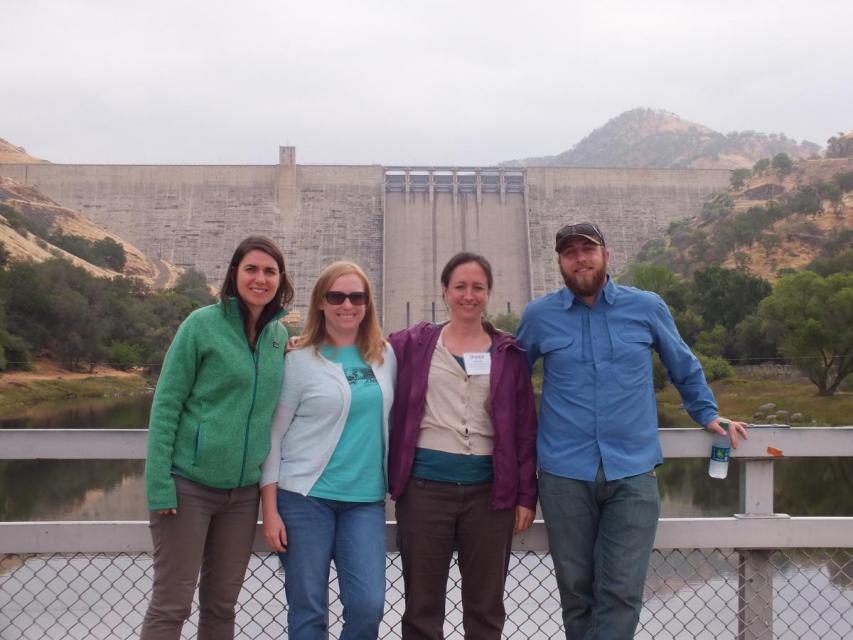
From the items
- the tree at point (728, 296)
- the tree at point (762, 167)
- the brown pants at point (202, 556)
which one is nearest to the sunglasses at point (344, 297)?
the brown pants at point (202, 556)

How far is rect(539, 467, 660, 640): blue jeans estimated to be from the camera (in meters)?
2.94

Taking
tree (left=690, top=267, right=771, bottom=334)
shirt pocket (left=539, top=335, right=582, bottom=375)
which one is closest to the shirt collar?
shirt pocket (left=539, top=335, right=582, bottom=375)

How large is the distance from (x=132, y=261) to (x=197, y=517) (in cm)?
5027

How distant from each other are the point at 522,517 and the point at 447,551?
0.94 feet

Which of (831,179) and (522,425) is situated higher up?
(831,179)

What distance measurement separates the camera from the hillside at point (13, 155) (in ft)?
209

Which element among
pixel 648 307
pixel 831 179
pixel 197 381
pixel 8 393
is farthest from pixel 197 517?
pixel 831 179

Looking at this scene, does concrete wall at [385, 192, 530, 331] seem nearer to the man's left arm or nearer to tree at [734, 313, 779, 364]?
tree at [734, 313, 779, 364]

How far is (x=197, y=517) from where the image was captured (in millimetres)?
2873

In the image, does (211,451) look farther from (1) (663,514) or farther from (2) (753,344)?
(2) (753,344)

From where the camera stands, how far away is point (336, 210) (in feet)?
181

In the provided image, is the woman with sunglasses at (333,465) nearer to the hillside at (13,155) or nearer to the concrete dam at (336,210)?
the concrete dam at (336,210)

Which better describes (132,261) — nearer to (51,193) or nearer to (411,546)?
(51,193)

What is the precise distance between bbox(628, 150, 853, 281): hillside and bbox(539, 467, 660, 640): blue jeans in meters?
40.4
